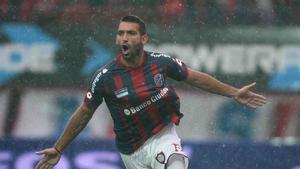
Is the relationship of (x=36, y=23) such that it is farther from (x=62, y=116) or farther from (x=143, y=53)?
(x=143, y=53)

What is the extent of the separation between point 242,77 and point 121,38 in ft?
8.60

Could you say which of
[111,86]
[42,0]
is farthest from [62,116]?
[111,86]

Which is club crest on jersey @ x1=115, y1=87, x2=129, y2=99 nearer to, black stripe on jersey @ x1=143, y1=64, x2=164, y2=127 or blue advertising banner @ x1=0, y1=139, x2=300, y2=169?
black stripe on jersey @ x1=143, y1=64, x2=164, y2=127

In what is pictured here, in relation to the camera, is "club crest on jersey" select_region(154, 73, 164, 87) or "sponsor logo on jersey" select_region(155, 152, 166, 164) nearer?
"sponsor logo on jersey" select_region(155, 152, 166, 164)

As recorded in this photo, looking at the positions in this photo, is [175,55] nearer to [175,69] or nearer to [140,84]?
[175,69]

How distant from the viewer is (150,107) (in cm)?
613

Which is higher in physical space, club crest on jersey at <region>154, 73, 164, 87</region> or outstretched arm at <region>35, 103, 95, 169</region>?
club crest on jersey at <region>154, 73, 164, 87</region>

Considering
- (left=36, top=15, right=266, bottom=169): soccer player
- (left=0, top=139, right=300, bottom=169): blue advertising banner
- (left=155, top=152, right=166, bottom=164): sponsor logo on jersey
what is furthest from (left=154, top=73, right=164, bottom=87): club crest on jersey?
(left=0, top=139, right=300, bottom=169): blue advertising banner

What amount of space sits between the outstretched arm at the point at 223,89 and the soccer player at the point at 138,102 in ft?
0.20

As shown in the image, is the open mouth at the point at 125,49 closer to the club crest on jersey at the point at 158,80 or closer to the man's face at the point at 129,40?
the man's face at the point at 129,40

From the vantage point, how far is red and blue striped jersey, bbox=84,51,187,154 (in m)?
6.09

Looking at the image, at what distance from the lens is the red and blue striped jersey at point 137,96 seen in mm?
6094

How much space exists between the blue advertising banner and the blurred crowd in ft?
3.69

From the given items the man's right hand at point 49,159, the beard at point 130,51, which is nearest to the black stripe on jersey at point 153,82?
the beard at point 130,51
